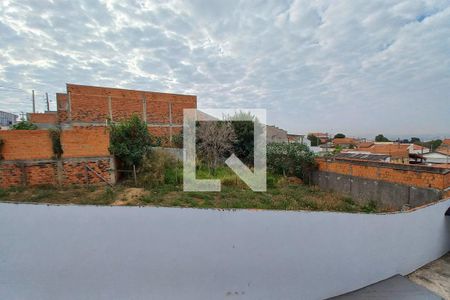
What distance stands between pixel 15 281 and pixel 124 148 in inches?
251

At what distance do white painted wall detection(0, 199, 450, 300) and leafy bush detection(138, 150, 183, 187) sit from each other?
551 centimetres

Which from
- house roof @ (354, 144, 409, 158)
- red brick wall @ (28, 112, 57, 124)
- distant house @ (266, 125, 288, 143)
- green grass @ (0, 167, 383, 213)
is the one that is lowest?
green grass @ (0, 167, 383, 213)

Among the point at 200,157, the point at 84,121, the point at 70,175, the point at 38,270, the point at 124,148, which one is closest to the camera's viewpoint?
the point at 38,270

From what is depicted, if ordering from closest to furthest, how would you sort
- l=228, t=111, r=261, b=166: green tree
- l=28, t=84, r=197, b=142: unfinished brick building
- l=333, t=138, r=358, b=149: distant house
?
1. l=28, t=84, r=197, b=142: unfinished brick building
2. l=228, t=111, r=261, b=166: green tree
3. l=333, t=138, r=358, b=149: distant house

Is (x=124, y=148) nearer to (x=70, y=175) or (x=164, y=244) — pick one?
(x=70, y=175)

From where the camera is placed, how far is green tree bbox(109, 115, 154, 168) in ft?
25.5

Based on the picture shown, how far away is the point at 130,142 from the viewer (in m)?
8.03

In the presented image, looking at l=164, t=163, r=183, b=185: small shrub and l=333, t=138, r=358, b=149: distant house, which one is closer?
l=164, t=163, r=183, b=185: small shrub

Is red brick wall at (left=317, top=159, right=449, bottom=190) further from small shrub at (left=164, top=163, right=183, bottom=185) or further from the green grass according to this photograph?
small shrub at (left=164, top=163, right=183, bottom=185)

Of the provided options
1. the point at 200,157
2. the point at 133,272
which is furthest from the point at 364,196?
the point at 133,272

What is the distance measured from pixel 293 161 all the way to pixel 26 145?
10.2 m

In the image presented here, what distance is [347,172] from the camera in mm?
7902

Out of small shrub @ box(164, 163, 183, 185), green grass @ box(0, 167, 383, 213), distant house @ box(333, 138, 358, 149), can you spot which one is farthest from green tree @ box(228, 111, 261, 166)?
distant house @ box(333, 138, 358, 149)

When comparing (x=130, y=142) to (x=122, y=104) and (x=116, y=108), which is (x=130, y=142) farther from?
(x=122, y=104)
